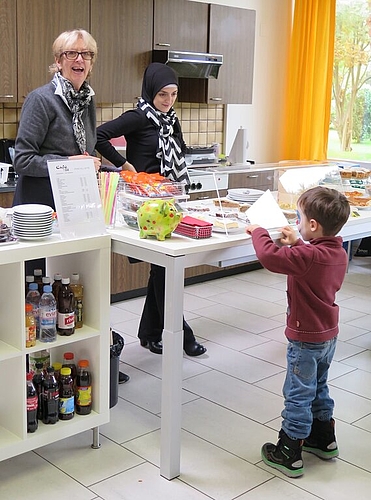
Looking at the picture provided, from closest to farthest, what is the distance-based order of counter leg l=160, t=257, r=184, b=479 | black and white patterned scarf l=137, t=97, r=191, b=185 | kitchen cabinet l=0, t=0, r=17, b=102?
1. counter leg l=160, t=257, r=184, b=479
2. black and white patterned scarf l=137, t=97, r=191, b=185
3. kitchen cabinet l=0, t=0, r=17, b=102

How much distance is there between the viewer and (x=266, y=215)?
2775mm

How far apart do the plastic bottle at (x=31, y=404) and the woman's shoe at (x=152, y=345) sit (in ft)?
4.24

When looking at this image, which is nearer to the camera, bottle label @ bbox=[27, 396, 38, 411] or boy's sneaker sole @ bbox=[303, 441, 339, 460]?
bottle label @ bbox=[27, 396, 38, 411]

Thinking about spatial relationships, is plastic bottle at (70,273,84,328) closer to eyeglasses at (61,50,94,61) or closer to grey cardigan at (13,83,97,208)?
grey cardigan at (13,83,97,208)

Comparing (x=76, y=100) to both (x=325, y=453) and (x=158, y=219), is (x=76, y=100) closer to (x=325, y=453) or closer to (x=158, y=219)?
(x=158, y=219)

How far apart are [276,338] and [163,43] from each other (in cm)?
222

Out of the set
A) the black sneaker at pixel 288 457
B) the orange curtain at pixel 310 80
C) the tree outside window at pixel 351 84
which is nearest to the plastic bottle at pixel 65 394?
the black sneaker at pixel 288 457

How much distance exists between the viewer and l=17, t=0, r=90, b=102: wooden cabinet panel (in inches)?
165

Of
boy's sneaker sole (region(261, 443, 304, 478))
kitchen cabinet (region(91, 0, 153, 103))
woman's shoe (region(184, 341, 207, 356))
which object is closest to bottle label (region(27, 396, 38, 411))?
boy's sneaker sole (region(261, 443, 304, 478))

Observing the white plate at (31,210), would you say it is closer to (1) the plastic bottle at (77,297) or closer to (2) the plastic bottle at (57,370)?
(1) the plastic bottle at (77,297)

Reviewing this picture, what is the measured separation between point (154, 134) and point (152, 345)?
3.71 feet

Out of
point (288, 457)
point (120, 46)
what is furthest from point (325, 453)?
point (120, 46)

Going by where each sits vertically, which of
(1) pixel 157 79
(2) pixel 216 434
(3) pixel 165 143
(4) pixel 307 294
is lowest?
(2) pixel 216 434

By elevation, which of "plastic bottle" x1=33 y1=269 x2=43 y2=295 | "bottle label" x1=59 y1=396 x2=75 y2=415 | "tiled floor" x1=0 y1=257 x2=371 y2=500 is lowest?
"tiled floor" x1=0 y1=257 x2=371 y2=500
